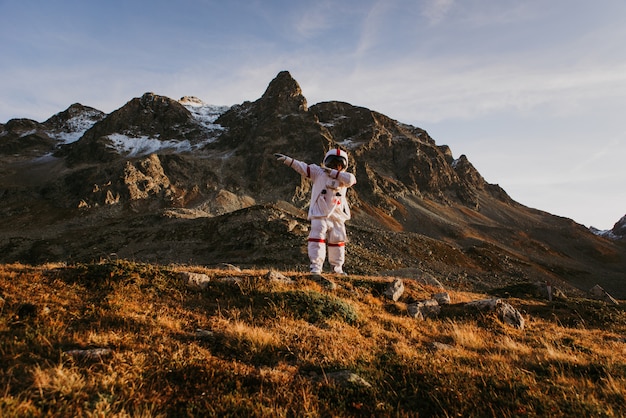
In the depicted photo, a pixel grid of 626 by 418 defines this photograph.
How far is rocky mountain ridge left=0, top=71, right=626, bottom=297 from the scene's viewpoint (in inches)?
1848

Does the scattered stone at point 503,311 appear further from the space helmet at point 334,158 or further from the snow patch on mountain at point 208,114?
the snow patch on mountain at point 208,114

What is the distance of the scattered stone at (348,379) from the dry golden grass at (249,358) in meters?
0.06

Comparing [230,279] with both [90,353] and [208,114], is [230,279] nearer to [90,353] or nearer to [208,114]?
[90,353]

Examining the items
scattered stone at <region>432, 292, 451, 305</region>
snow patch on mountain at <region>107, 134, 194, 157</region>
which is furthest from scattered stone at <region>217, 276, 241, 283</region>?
snow patch on mountain at <region>107, 134, 194, 157</region>

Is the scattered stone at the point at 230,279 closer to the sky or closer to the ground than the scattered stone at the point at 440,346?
closer to the sky

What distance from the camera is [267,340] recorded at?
5.06 m

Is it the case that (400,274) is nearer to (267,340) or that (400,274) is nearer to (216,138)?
(267,340)

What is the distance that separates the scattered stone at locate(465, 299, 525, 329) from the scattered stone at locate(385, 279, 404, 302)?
1.85m

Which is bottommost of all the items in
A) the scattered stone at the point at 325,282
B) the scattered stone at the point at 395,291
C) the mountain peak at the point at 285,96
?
the scattered stone at the point at 395,291

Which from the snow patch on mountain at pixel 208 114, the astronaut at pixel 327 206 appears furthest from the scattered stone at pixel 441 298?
the snow patch on mountain at pixel 208 114

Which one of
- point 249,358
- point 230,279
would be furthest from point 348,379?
point 230,279

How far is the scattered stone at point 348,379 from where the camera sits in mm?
4129

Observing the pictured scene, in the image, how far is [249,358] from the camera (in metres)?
4.71

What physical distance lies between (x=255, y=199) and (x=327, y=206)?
A: 81509mm
